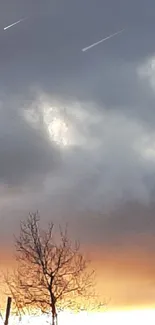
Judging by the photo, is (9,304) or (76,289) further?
(76,289)

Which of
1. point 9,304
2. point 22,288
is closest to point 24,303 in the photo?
point 22,288

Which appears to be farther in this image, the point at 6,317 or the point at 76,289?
the point at 76,289

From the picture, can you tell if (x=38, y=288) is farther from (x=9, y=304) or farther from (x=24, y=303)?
(x=9, y=304)

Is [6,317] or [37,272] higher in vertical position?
[37,272]

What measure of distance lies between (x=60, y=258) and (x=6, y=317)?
21.0ft

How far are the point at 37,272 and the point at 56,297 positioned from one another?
6.56 feet

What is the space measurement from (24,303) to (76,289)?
11.3 feet

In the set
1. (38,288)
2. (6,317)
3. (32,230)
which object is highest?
(32,230)

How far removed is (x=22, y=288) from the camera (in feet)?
147

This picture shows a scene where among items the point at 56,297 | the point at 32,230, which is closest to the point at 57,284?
the point at 56,297

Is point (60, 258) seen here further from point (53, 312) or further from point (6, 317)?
point (6, 317)

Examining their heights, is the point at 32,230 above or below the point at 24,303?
above

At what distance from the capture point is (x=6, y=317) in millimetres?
39688

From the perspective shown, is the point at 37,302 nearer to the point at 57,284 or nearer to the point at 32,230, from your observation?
the point at 57,284
